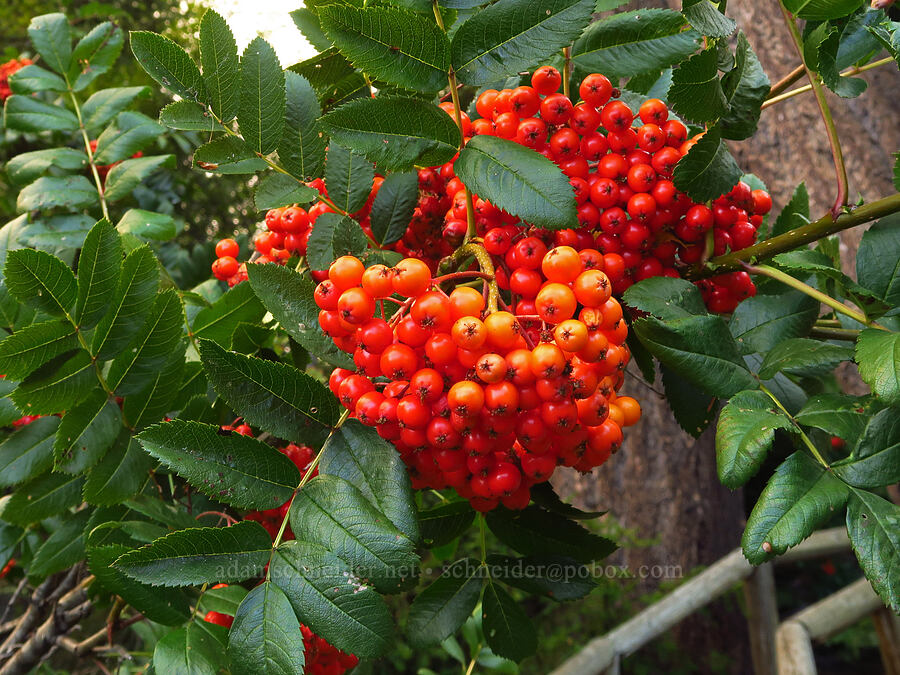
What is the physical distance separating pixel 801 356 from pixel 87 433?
1031 mm

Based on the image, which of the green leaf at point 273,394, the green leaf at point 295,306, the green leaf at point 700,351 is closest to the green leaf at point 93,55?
the green leaf at point 295,306

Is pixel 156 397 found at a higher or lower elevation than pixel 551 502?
higher

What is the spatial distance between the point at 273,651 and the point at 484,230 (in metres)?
0.61

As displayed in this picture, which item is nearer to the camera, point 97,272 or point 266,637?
point 266,637

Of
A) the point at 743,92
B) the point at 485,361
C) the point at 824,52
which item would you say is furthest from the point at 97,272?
the point at 824,52

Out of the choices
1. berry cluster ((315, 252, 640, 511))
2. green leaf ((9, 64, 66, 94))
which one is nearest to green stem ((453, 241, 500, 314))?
berry cluster ((315, 252, 640, 511))

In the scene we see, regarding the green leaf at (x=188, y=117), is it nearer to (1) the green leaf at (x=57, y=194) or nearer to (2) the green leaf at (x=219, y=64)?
(2) the green leaf at (x=219, y=64)

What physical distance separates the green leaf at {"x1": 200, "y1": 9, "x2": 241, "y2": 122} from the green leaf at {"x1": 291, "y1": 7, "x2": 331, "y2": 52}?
20cm

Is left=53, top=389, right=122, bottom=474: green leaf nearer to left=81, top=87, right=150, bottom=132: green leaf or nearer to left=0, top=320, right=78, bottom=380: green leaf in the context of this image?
left=0, top=320, right=78, bottom=380: green leaf

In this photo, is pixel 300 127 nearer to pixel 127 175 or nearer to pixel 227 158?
pixel 227 158

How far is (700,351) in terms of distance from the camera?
0.85m

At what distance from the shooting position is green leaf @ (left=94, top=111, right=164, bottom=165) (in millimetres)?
1642

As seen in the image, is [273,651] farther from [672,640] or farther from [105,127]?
[672,640]

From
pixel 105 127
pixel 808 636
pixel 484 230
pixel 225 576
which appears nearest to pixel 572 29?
pixel 484 230
